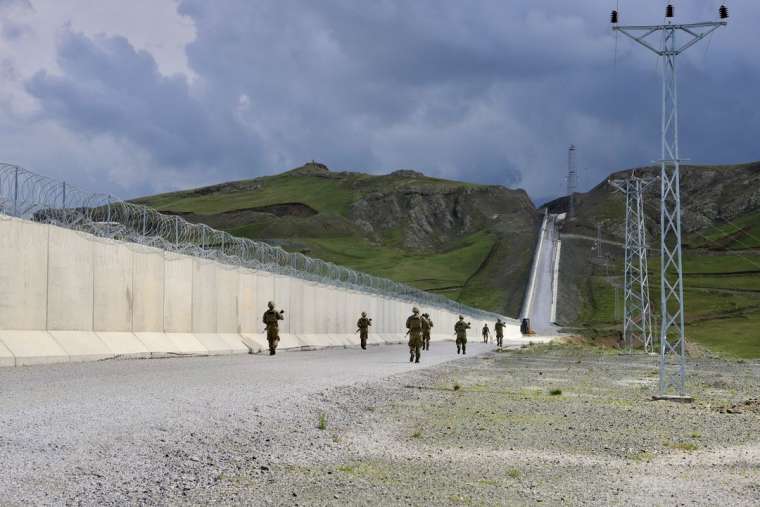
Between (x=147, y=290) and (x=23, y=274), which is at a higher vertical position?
(x=23, y=274)

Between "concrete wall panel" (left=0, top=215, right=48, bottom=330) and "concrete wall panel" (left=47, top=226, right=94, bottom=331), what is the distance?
0.32 m

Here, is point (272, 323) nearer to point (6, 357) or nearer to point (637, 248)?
point (6, 357)

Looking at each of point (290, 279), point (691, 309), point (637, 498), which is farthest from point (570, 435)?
point (691, 309)

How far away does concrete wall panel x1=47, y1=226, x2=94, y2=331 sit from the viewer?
2241cm

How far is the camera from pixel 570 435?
39.1ft

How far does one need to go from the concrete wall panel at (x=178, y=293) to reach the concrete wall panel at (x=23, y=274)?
23.8 feet

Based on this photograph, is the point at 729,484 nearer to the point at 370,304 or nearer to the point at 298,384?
the point at 298,384

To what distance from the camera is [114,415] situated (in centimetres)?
1084

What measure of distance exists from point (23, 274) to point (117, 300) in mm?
4663

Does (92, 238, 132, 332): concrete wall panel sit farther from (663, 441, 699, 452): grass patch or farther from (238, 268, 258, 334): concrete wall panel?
(663, 441, 699, 452): grass patch

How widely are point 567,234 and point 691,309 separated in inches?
2493

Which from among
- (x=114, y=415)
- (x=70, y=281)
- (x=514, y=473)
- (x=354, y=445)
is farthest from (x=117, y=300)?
(x=514, y=473)

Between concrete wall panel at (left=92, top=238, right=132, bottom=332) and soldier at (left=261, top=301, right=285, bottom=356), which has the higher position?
concrete wall panel at (left=92, top=238, right=132, bottom=332)

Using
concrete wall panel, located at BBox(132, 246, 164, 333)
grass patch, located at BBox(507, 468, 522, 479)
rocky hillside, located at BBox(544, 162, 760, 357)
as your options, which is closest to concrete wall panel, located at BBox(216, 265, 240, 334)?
concrete wall panel, located at BBox(132, 246, 164, 333)
